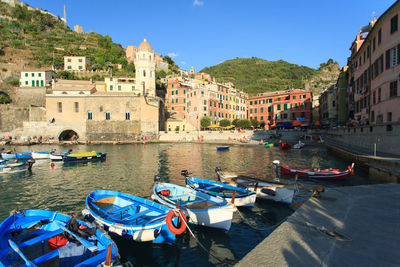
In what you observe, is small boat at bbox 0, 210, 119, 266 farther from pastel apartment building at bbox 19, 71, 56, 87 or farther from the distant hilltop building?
the distant hilltop building

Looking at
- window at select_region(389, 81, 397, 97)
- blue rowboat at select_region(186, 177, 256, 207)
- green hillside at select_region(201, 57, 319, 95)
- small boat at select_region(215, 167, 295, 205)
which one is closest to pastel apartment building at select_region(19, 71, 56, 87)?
blue rowboat at select_region(186, 177, 256, 207)

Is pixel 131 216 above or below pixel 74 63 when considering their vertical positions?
below

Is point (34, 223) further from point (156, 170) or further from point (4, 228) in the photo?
point (156, 170)

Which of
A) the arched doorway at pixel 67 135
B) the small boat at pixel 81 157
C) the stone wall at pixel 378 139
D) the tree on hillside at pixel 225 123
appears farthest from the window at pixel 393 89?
the arched doorway at pixel 67 135

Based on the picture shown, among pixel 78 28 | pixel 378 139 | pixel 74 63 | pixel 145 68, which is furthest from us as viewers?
pixel 78 28

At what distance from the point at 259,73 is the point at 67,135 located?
118 meters

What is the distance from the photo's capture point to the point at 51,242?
6.80 meters

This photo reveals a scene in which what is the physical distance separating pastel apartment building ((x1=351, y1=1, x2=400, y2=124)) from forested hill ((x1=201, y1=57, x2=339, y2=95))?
80.7 m

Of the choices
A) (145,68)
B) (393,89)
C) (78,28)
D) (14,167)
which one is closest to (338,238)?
(393,89)

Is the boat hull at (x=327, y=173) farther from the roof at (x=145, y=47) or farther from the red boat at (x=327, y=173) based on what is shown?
the roof at (x=145, y=47)

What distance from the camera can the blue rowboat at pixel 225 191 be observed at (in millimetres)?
10672

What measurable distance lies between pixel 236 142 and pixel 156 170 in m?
32.2

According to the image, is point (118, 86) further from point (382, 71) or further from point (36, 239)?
point (36, 239)

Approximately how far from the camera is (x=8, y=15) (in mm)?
103438
